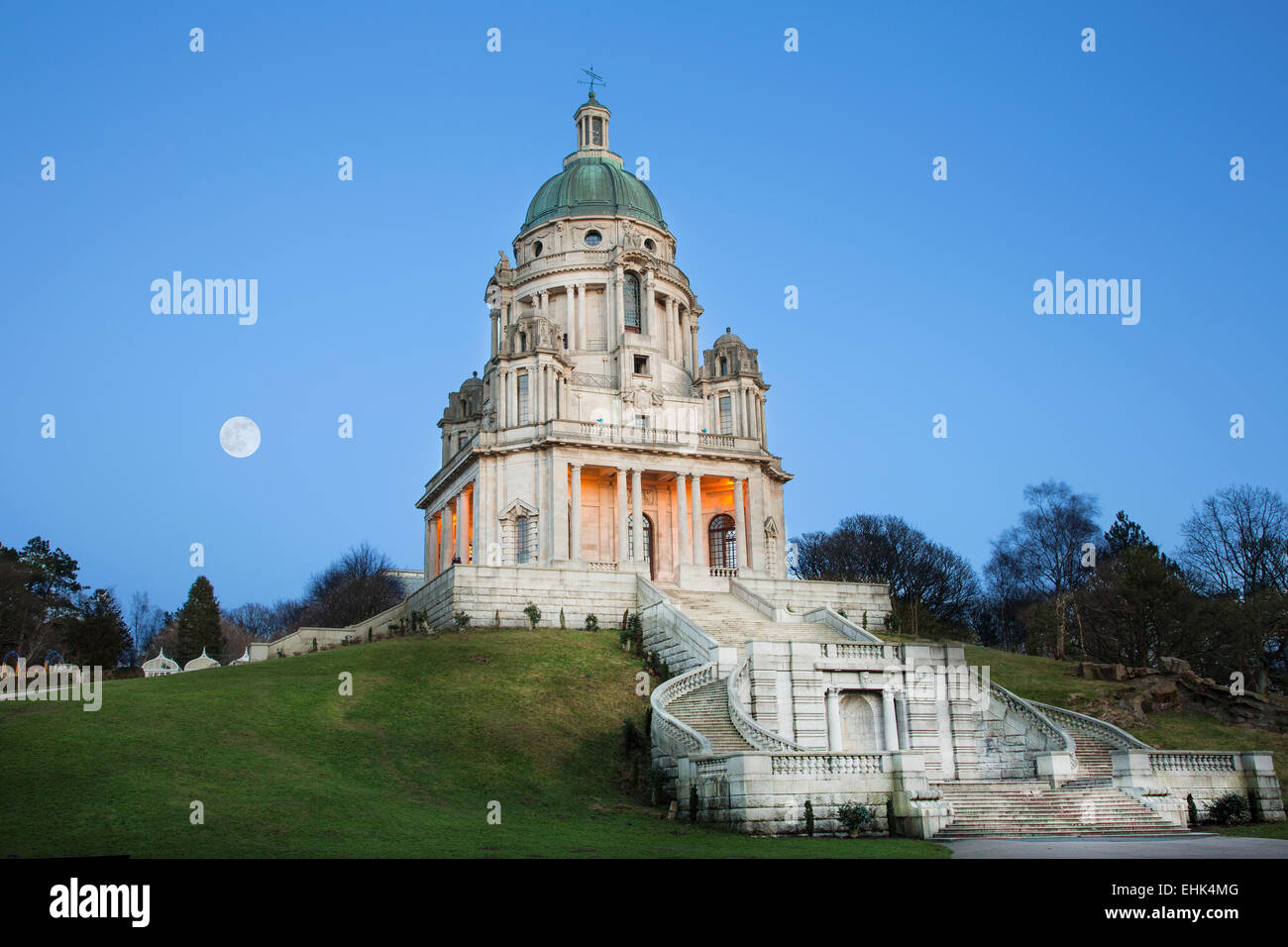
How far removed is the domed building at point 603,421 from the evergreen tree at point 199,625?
63.8 ft

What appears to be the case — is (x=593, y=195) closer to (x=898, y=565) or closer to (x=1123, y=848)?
(x=898, y=565)

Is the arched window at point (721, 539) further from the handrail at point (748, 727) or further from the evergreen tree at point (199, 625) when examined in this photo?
the evergreen tree at point (199, 625)

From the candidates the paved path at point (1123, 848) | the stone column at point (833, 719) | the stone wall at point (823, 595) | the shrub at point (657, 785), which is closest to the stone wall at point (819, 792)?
the paved path at point (1123, 848)

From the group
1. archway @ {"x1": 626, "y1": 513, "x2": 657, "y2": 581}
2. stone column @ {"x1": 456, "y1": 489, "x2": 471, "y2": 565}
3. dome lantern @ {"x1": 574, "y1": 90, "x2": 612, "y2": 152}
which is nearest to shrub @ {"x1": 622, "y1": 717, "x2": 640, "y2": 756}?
archway @ {"x1": 626, "y1": 513, "x2": 657, "y2": 581}

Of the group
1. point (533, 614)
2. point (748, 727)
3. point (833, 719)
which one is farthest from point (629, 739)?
point (533, 614)

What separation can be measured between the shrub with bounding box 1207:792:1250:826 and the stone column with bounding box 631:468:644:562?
103 ft

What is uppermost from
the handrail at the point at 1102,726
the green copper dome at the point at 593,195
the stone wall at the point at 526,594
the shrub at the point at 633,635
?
the green copper dome at the point at 593,195

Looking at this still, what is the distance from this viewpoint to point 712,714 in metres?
32.6

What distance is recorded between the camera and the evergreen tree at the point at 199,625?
260 ft

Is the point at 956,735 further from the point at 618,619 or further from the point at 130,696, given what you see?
the point at 130,696

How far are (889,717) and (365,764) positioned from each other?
1648 centimetres
